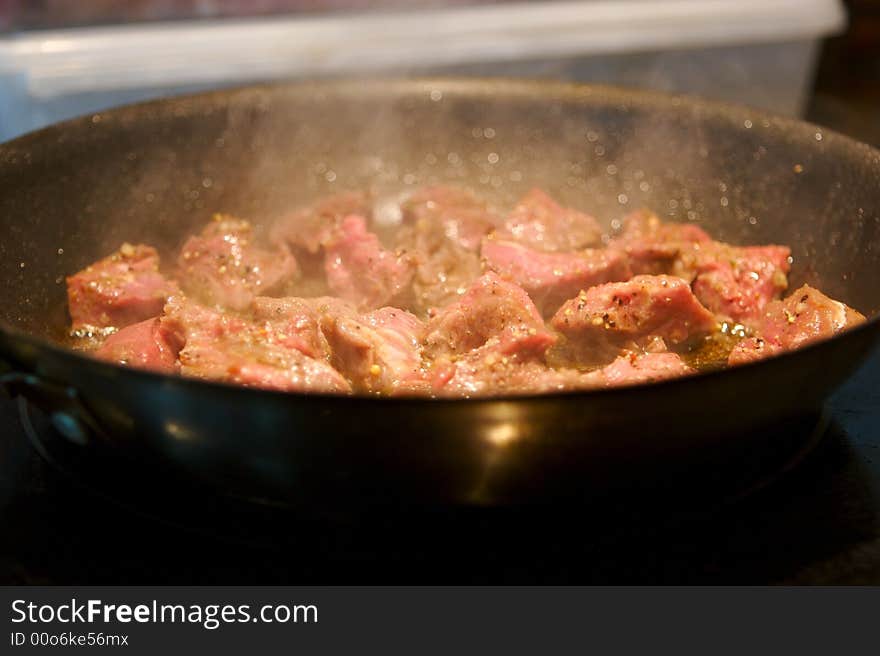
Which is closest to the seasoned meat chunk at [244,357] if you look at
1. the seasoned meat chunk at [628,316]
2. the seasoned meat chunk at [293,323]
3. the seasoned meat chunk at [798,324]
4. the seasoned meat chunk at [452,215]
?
the seasoned meat chunk at [293,323]

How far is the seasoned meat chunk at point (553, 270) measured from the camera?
2768mm

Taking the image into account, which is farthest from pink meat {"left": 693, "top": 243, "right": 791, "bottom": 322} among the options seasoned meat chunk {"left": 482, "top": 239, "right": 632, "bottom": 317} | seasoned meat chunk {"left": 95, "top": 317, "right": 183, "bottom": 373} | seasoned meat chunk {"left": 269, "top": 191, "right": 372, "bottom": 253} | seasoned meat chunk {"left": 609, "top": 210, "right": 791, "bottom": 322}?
seasoned meat chunk {"left": 95, "top": 317, "right": 183, "bottom": 373}

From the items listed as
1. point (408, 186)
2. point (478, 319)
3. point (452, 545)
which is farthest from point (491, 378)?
point (408, 186)

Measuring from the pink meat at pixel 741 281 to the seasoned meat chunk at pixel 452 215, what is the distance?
2.49 ft

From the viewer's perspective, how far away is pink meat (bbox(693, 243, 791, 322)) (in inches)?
107

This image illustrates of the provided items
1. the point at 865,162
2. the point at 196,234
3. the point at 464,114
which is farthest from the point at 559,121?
the point at 196,234

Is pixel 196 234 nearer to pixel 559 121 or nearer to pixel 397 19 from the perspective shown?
pixel 559 121

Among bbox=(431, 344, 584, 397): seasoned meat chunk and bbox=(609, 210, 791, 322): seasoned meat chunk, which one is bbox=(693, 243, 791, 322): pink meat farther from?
bbox=(431, 344, 584, 397): seasoned meat chunk

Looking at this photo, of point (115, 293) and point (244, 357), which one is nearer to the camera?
point (244, 357)

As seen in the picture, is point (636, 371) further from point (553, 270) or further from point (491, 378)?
point (553, 270)

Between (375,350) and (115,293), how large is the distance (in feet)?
2.85

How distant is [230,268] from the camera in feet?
9.35
